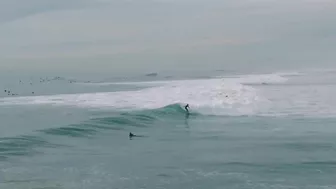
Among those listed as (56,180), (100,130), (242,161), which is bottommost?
(56,180)

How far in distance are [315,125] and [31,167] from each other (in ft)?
52.9

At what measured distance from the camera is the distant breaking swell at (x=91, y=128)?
2284 cm

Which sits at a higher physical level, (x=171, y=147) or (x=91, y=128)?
(x=91, y=128)

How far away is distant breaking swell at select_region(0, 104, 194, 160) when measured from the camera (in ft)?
74.9

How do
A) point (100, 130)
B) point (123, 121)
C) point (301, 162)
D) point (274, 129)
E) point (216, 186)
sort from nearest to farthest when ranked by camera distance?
point (216, 186)
point (301, 162)
point (274, 129)
point (100, 130)
point (123, 121)

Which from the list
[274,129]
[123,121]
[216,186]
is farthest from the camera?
[123,121]

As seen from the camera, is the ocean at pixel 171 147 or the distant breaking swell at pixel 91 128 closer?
the ocean at pixel 171 147

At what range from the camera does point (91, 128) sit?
96.8 ft

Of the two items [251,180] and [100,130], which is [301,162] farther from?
[100,130]

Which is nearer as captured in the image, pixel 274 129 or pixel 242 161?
pixel 242 161

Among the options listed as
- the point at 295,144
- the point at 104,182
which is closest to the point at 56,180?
the point at 104,182

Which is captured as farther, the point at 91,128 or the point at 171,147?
the point at 91,128

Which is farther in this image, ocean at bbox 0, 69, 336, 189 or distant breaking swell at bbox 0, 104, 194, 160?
distant breaking swell at bbox 0, 104, 194, 160

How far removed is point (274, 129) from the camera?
27281mm
